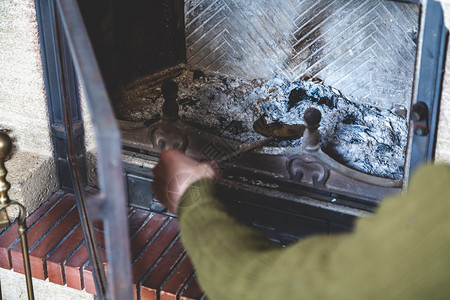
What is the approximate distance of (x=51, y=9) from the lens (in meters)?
1.47

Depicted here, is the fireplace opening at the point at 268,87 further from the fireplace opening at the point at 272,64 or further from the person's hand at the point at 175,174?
the person's hand at the point at 175,174

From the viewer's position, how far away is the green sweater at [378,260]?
0.76 meters

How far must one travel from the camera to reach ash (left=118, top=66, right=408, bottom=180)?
159cm

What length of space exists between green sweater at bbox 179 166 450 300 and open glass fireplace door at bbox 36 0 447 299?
8.0 inches

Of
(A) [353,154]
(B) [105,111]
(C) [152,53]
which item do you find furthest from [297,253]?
(C) [152,53]

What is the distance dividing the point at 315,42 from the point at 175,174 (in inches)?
28.0

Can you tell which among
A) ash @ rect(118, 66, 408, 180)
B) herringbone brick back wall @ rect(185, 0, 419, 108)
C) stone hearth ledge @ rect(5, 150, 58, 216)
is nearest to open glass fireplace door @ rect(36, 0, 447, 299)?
stone hearth ledge @ rect(5, 150, 58, 216)

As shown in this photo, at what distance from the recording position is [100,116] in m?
0.72

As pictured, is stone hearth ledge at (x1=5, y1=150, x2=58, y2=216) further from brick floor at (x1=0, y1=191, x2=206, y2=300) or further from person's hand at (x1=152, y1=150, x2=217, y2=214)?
person's hand at (x1=152, y1=150, x2=217, y2=214)

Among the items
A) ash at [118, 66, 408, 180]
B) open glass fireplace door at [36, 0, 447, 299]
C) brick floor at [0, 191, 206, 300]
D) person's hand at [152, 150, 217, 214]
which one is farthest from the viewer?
ash at [118, 66, 408, 180]

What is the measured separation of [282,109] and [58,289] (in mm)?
754

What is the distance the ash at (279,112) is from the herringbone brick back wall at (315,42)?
0.04 metres

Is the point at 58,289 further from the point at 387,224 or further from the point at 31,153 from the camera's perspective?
the point at 387,224

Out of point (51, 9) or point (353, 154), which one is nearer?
point (51, 9)
